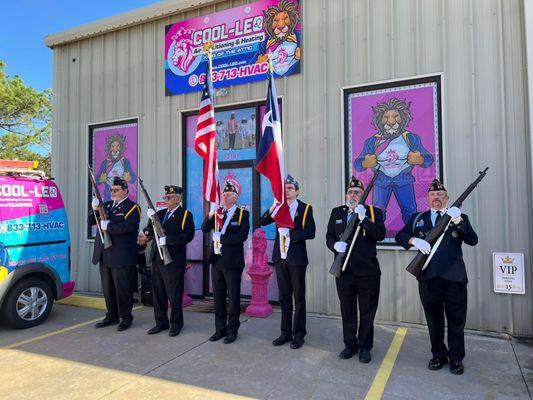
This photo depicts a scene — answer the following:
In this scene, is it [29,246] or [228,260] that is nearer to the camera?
[228,260]

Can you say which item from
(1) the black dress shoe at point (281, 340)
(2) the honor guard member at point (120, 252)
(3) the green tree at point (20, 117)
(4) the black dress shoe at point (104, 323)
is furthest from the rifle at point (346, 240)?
(3) the green tree at point (20, 117)

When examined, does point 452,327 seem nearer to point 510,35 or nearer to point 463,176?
point 463,176

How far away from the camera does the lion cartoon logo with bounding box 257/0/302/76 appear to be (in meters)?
6.98

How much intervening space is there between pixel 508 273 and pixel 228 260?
358 centimetres

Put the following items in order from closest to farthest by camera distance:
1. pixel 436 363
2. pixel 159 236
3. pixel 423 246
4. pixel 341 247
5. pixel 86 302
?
pixel 423 246
pixel 436 363
pixel 341 247
pixel 159 236
pixel 86 302

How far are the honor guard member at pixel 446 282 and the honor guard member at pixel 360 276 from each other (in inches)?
17.2

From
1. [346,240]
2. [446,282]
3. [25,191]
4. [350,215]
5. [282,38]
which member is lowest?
[446,282]

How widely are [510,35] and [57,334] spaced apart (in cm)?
727

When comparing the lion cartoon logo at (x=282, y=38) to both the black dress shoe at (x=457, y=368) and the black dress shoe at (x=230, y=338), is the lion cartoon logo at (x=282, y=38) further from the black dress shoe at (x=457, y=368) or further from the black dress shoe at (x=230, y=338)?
the black dress shoe at (x=457, y=368)

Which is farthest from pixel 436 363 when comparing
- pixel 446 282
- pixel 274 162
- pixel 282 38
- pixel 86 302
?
pixel 86 302

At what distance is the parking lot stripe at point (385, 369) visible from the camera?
379 centimetres

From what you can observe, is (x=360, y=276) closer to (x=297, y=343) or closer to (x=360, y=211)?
(x=360, y=211)

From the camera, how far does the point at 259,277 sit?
6.53m

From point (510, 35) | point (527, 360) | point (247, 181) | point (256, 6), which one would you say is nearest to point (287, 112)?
point (247, 181)
